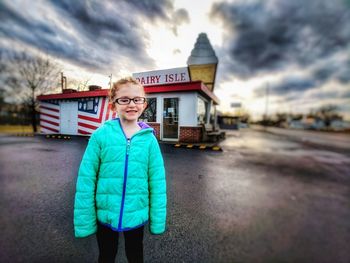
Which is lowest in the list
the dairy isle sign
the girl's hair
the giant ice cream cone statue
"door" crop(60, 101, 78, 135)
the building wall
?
the building wall

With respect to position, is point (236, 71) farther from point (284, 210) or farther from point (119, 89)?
point (284, 210)

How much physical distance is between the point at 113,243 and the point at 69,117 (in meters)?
1.12

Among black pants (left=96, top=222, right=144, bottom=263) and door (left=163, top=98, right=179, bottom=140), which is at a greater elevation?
door (left=163, top=98, right=179, bottom=140)

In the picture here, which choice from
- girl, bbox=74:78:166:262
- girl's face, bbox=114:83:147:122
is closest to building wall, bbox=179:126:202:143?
girl, bbox=74:78:166:262

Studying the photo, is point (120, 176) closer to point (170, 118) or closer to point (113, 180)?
point (113, 180)

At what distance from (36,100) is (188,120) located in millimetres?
1523

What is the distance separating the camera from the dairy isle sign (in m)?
1.30

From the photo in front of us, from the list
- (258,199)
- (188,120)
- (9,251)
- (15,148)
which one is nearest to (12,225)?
(9,251)

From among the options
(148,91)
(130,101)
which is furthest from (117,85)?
(148,91)

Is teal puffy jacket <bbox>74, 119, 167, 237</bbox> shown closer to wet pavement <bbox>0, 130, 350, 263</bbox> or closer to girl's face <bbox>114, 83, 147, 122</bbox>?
girl's face <bbox>114, 83, 147, 122</bbox>

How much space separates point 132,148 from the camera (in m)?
1.01

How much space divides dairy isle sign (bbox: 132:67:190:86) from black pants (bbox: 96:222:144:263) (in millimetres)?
1190

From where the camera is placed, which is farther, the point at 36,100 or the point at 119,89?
the point at 36,100

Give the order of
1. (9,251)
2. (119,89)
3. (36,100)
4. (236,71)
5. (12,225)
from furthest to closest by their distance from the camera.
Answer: (236,71), (36,100), (12,225), (9,251), (119,89)
